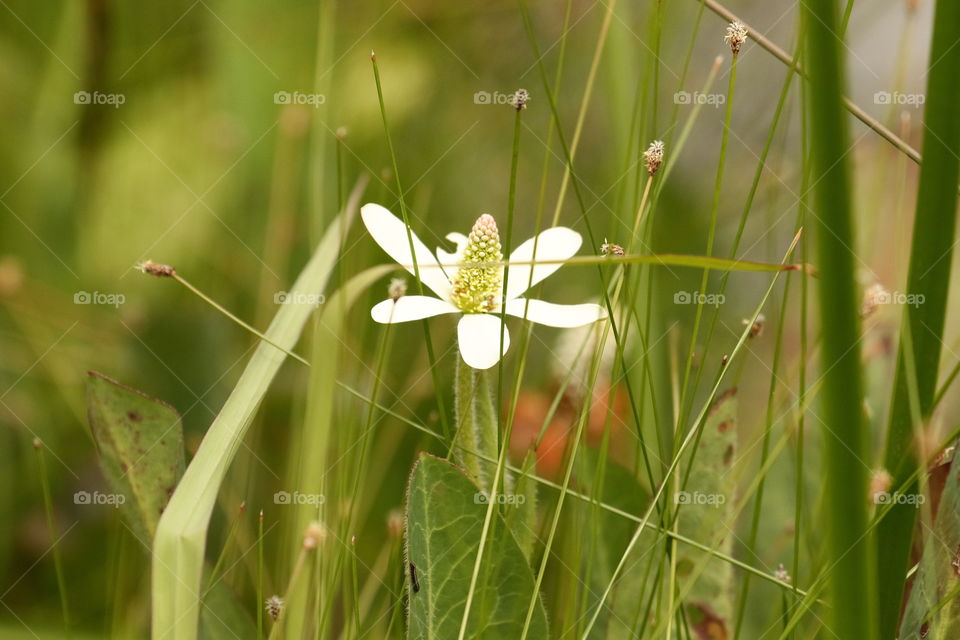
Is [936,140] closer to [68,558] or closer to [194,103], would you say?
[68,558]

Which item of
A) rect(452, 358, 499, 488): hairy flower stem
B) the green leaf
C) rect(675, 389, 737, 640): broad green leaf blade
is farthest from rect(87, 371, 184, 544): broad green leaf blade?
rect(675, 389, 737, 640): broad green leaf blade

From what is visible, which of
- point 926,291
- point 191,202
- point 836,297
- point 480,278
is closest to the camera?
point 836,297

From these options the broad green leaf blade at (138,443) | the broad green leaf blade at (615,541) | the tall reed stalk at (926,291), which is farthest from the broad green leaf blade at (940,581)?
the broad green leaf blade at (138,443)

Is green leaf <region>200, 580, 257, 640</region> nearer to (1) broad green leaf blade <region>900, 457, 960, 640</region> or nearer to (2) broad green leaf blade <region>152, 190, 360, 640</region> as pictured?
(2) broad green leaf blade <region>152, 190, 360, 640</region>

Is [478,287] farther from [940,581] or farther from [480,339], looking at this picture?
[940,581]

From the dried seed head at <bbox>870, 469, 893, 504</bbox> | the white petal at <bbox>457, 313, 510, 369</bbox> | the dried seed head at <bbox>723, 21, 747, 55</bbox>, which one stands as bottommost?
the dried seed head at <bbox>870, 469, 893, 504</bbox>

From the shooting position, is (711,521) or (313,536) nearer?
(313,536)

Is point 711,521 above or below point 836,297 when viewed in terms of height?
below

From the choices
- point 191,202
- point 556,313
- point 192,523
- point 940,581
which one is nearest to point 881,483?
point 940,581
